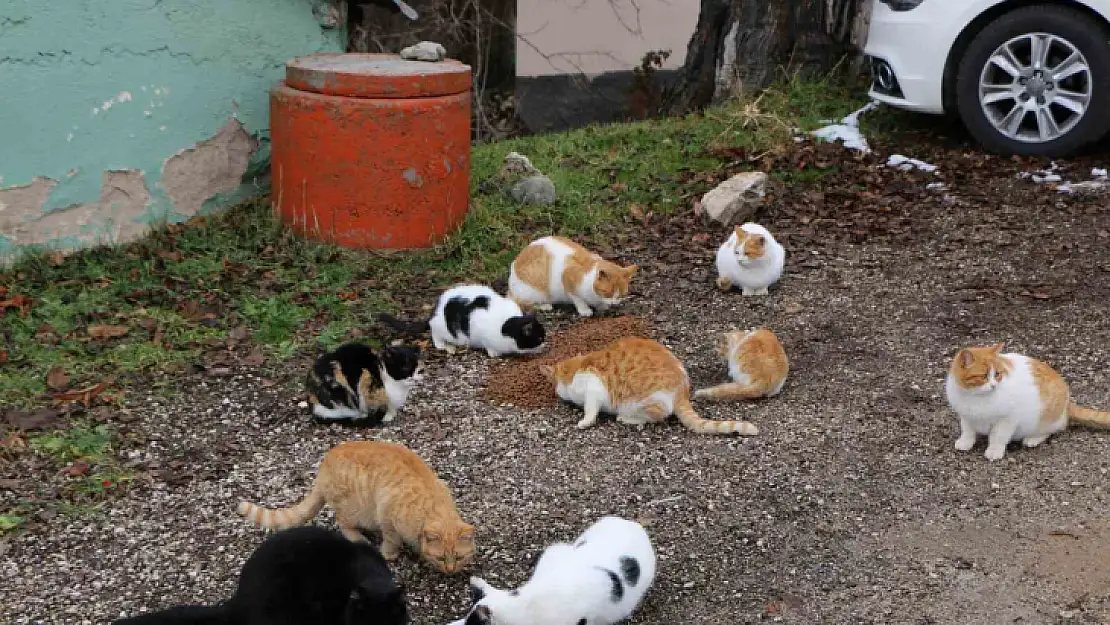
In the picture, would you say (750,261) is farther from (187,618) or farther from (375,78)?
(187,618)

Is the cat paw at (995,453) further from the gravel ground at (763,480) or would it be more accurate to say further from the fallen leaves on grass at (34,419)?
the fallen leaves on grass at (34,419)

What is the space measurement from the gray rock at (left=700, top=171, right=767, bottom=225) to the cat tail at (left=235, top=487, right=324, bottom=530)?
430cm

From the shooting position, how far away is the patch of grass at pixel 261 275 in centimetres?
563

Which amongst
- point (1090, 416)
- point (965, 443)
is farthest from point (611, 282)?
point (1090, 416)

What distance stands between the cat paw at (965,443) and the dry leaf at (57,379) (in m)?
4.16

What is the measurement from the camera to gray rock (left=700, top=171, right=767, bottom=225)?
7535mm

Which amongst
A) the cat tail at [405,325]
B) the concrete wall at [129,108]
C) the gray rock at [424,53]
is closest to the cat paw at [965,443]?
the cat tail at [405,325]

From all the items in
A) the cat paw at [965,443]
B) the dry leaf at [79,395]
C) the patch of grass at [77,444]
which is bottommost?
the patch of grass at [77,444]

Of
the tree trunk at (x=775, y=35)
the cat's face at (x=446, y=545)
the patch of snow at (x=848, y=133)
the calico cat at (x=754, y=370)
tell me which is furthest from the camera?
the tree trunk at (x=775, y=35)

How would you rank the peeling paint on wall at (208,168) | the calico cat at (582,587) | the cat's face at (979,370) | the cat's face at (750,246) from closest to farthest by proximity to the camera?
the calico cat at (582,587), the cat's face at (979,370), the cat's face at (750,246), the peeling paint on wall at (208,168)

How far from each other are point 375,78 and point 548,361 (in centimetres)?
228

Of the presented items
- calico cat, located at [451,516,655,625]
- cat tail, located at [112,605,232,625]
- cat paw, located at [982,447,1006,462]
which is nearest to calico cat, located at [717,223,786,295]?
cat paw, located at [982,447,1006,462]

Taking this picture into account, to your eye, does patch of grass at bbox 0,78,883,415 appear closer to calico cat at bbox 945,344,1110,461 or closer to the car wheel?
the car wheel

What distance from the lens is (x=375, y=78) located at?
6.62 metres
